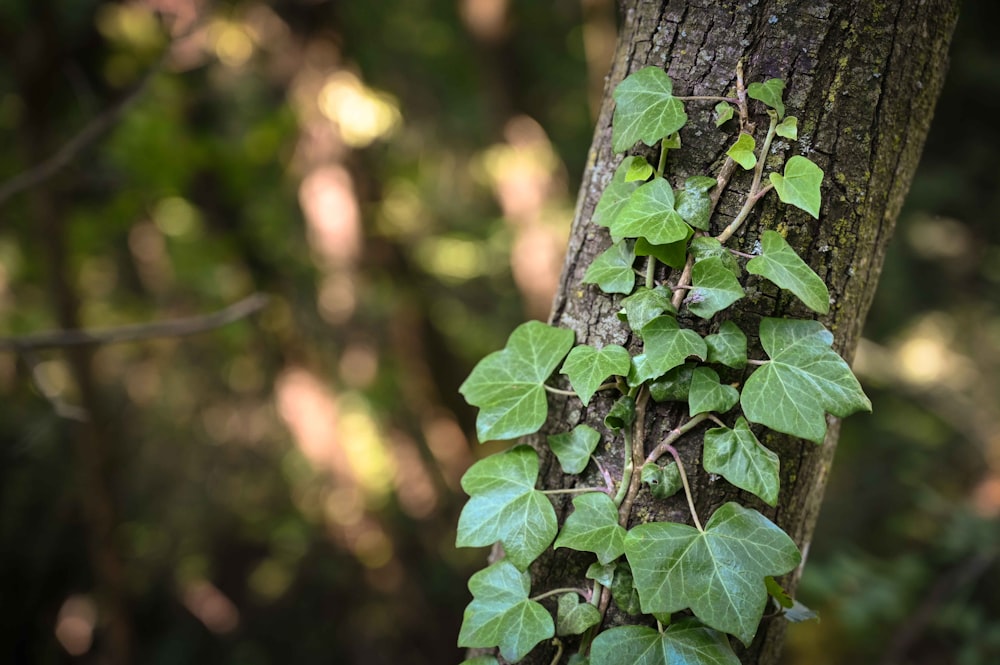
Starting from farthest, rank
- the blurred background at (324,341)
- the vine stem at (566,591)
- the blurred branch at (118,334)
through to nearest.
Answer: the blurred background at (324,341) < the blurred branch at (118,334) < the vine stem at (566,591)

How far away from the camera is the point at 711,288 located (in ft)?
2.31

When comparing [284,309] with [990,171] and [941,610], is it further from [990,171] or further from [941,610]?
[990,171]

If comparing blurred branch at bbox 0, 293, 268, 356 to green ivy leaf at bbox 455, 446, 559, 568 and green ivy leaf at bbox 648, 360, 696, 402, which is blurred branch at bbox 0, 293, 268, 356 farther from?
green ivy leaf at bbox 648, 360, 696, 402

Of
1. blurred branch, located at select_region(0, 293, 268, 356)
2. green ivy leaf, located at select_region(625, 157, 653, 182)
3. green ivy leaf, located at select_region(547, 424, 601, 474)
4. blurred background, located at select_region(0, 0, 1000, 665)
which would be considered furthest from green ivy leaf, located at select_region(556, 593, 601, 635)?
blurred background, located at select_region(0, 0, 1000, 665)

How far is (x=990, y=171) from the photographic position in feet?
11.9

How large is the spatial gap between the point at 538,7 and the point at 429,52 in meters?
0.99

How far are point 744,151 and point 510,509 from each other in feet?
1.58

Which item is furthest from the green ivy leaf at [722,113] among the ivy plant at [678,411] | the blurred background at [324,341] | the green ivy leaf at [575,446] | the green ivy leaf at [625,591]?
the blurred background at [324,341]

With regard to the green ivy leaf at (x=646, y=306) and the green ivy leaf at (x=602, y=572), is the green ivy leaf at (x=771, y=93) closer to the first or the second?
the green ivy leaf at (x=646, y=306)

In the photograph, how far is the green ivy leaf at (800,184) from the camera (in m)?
0.67

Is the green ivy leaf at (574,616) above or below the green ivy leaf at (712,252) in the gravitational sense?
below

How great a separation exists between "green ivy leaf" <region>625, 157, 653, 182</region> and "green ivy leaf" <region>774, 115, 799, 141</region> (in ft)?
0.46

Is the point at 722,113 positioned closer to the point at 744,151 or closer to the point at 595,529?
the point at 744,151

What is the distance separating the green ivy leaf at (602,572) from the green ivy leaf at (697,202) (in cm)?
39
